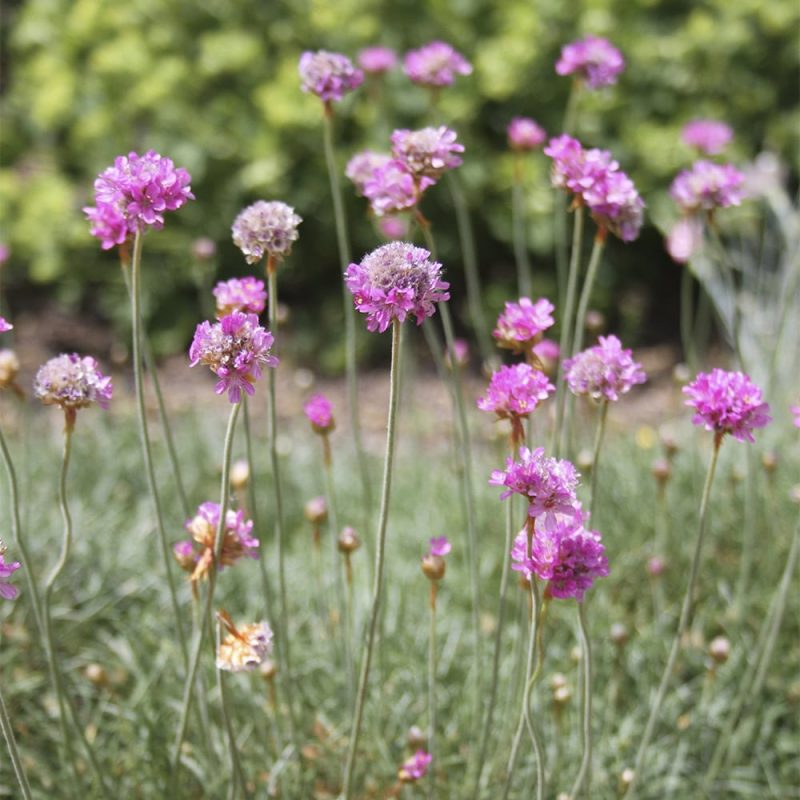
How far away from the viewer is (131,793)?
7.14 ft

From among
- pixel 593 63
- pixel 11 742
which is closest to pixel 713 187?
pixel 593 63

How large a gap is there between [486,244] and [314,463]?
201 centimetres

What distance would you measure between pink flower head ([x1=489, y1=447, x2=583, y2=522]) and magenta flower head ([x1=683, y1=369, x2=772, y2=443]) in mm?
295

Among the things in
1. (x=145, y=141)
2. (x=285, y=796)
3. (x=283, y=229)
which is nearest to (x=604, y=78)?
(x=283, y=229)

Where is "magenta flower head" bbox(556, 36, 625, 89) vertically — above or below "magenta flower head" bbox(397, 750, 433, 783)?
above

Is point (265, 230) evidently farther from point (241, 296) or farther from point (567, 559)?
point (567, 559)

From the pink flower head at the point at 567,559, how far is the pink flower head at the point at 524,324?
1.26 feet

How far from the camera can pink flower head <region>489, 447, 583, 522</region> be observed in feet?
4.39

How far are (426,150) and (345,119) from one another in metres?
3.60

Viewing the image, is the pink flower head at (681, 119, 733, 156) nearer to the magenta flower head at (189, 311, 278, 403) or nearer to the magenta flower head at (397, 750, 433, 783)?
the magenta flower head at (397, 750, 433, 783)

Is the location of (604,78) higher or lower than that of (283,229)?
higher

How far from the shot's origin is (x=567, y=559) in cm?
139

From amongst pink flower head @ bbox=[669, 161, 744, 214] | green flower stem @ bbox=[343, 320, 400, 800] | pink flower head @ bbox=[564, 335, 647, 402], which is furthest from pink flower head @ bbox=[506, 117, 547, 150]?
green flower stem @ bbox=[343, 320, 400, 800]

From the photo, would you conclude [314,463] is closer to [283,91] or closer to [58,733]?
[58,733]
